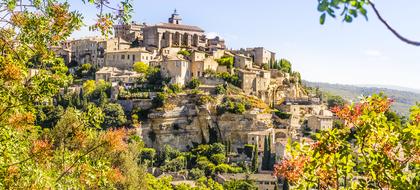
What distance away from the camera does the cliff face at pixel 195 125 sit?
53000 mm

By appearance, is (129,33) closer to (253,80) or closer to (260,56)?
(260,56)

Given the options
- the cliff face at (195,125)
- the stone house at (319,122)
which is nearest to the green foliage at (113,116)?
the cliff face at (195,125)

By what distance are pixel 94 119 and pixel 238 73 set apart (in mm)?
50512

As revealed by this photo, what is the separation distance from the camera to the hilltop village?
49.0 metres

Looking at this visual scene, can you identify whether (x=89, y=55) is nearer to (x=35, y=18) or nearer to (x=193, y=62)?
(x=193, y=62)

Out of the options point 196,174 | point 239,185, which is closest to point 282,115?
point 196,174

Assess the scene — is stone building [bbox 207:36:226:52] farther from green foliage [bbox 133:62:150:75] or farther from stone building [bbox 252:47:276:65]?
green foliage [bbox 133:62:150:75]

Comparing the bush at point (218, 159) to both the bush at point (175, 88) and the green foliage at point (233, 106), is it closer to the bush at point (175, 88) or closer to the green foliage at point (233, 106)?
the green foliage at point (233, 106)

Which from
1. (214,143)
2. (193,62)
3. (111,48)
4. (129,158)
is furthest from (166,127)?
(129,158)

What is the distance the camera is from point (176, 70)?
57781mm

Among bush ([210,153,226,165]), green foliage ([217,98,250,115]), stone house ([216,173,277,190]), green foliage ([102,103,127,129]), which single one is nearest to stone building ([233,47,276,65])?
green foliage ([217,98,250,115])

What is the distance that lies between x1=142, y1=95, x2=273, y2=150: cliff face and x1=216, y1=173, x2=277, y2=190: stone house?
856cm

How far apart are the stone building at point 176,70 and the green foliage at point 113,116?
7.28 m

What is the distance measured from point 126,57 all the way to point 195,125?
49.5ft
